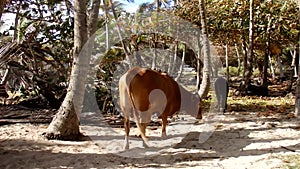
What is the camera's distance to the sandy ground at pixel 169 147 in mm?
4547

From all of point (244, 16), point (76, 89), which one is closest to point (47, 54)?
Result: point (76, 89)

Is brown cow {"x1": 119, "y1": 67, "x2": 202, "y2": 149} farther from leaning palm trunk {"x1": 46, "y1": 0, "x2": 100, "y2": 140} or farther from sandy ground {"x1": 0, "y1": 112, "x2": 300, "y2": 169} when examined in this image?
leaning palm trunk {"x1": 46, "y1": 0, "x2": 100, "y2": 140}

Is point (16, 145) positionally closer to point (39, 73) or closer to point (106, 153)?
point (106, 153)

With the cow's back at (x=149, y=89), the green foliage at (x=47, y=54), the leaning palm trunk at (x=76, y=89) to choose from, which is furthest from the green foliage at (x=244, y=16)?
the leaning palm trunk at (x=76, y=89)

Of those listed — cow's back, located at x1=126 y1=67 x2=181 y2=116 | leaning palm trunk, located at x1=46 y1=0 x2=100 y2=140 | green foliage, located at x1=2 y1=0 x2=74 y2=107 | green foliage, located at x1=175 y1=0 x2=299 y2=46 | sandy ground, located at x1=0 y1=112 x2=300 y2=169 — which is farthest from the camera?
green foliage, located at x1=175 y1=0 x2=299 y2=46

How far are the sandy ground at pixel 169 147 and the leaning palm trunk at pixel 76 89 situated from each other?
24 cm

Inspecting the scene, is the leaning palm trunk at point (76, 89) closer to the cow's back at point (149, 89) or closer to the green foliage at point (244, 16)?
the cow's back at point (149, 89)

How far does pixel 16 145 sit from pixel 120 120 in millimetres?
2863

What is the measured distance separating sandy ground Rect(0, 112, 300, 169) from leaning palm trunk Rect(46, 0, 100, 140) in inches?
9.5

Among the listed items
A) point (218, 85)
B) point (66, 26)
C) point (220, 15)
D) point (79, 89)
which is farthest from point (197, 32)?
point (79, 89)

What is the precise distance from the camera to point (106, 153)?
5.10 m

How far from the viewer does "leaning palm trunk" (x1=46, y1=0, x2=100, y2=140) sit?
5820 mm

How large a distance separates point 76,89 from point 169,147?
6.13 feet

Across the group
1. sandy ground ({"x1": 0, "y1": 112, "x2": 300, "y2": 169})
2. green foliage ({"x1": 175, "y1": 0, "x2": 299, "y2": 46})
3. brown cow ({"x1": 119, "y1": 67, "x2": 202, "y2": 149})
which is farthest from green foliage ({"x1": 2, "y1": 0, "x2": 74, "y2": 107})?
green foliage ({"x1": 175, "y1": 0, "x2": 299, "y2": 46})
